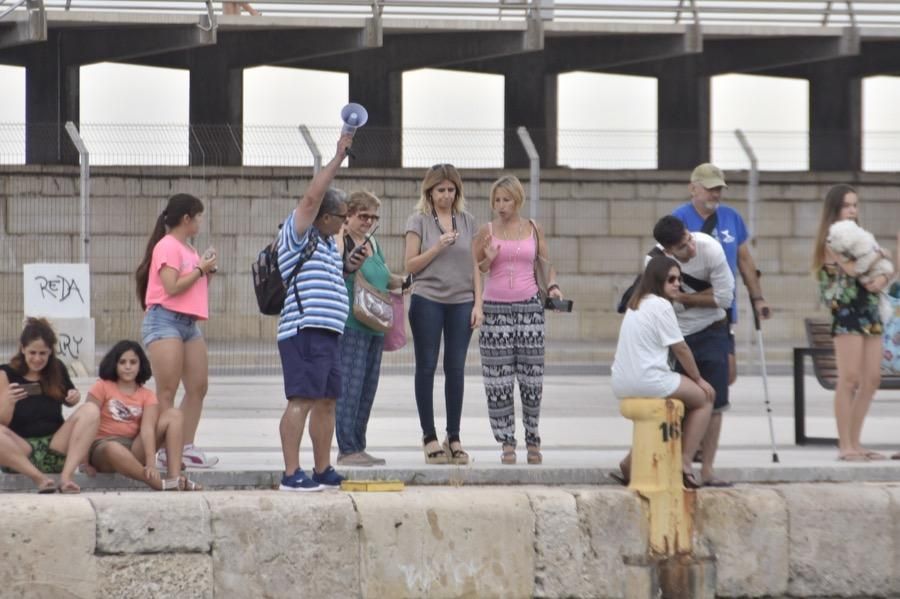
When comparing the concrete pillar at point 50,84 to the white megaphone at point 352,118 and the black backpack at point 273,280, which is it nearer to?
the black backpack at point 273,280

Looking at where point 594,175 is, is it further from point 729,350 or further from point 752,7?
point 729,350

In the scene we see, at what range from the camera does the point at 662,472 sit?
24.4 feet

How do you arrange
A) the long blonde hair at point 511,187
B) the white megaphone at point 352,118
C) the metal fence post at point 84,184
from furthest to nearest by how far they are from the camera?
1. the metal fence post at point 84,184
2. the long blonde hair at point 511,187
3. the white megaphone at point 352,118

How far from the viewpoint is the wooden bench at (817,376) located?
10.1 meters

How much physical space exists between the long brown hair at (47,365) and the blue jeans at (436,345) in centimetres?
193

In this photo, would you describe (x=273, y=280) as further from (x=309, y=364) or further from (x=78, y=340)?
(x=78, y=340)

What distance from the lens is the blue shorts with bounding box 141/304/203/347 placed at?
8.29 meters

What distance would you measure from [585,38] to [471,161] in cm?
446

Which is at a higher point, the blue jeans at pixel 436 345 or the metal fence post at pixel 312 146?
the metal fence post at pixel 312 146

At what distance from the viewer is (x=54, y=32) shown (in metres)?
26.2

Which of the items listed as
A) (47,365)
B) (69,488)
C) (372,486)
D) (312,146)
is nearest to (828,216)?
(372,486)

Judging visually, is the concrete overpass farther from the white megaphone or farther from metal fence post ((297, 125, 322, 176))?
the white megaphone

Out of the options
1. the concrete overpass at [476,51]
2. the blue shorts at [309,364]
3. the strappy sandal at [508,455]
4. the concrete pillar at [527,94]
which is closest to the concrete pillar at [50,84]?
→ the concrete overpass at [476,51]

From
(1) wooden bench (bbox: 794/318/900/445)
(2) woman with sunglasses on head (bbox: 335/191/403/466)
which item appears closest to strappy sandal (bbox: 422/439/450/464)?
(2) woman with sunglasses on head (bbox: 335/191/403/466)
